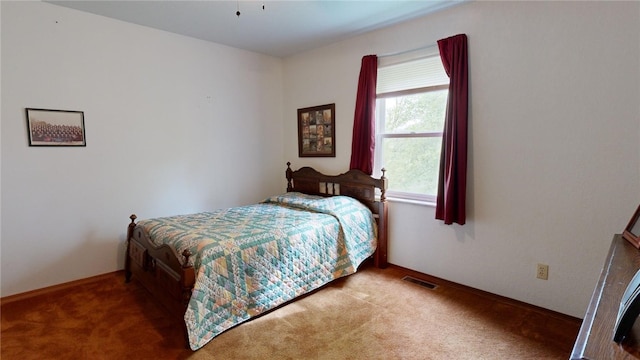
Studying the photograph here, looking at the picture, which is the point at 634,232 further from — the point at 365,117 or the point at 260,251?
the point at 365,117

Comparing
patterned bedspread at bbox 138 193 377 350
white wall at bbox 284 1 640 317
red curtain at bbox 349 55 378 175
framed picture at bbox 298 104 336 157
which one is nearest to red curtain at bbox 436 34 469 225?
white wall at bbox 284 1 640 317

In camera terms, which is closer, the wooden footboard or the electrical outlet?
the wooden footboard

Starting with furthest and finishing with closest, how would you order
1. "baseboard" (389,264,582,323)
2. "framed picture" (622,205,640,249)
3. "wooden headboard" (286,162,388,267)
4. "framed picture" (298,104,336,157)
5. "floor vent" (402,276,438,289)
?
"framed picture" (298,104,336,157) < "wooden headboard" (286,162,388,267) < "floor vent" (402,276,438,289) < "baseboard" (389,264,582,323) < "framed picture" (622,205,640,249)

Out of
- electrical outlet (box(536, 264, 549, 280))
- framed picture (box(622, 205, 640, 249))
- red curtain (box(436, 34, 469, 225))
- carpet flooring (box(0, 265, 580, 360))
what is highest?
red curtain (box(436, 34, 469, 225))

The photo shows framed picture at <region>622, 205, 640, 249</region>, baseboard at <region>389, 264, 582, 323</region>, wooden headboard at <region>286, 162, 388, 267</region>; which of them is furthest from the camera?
wooden headboard at <region>286, 162, 388, 267</region>

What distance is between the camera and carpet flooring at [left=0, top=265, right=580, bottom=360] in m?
2.04

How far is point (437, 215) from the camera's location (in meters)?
2.96

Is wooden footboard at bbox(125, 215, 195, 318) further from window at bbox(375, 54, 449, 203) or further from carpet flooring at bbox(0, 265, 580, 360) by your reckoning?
window at bbox(375, 54, 449, 203)

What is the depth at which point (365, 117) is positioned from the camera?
351cm

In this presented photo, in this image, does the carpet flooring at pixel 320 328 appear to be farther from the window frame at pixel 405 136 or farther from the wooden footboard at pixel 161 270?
the window frame at pixel 405 136

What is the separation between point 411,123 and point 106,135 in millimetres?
3085

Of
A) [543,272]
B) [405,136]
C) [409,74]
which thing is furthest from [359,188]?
[543,272]

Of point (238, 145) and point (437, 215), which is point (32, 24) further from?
point (437, 215)

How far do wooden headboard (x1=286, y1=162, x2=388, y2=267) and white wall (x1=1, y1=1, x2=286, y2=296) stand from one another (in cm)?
94
